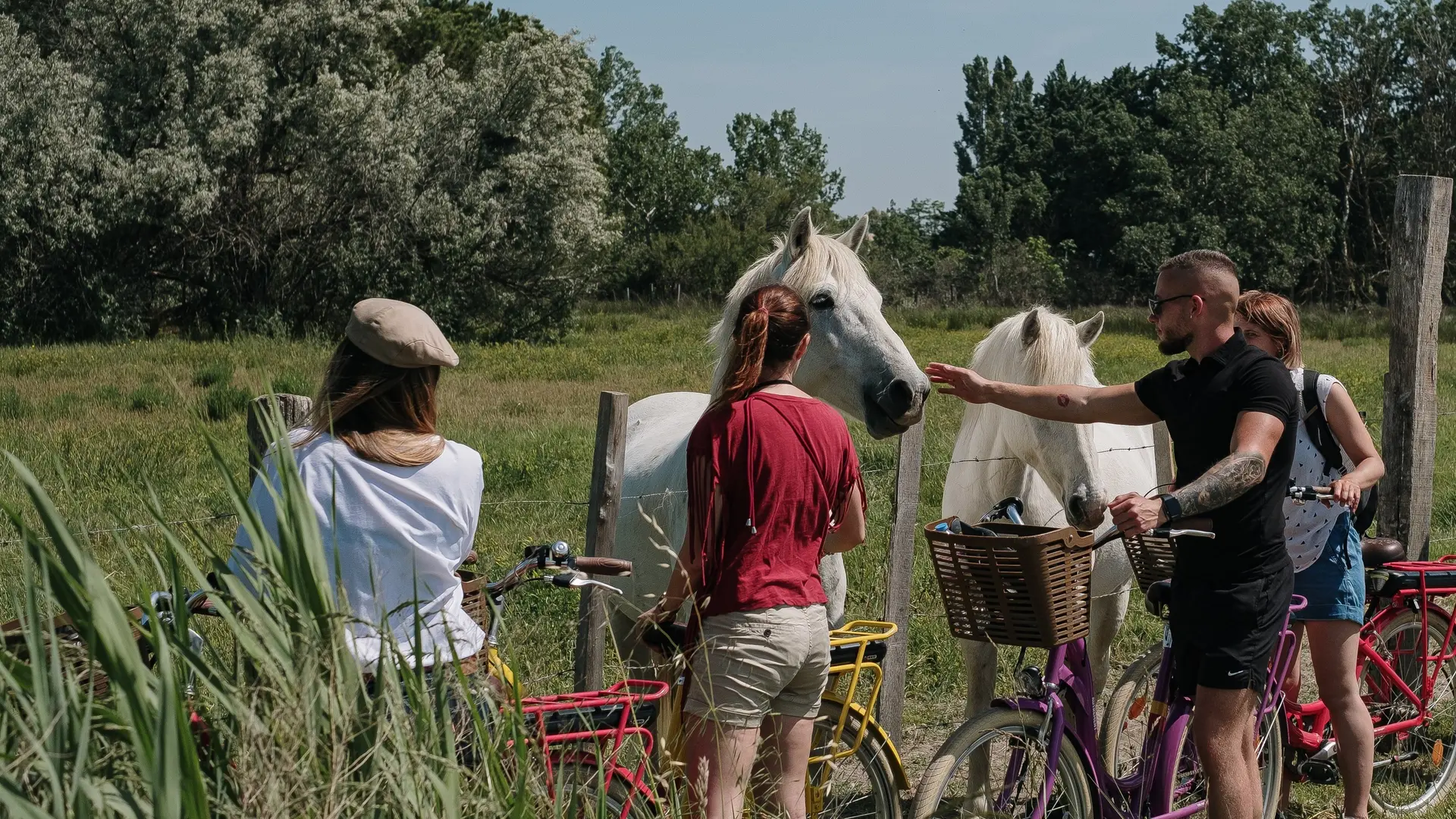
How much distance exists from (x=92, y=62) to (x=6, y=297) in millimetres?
5210

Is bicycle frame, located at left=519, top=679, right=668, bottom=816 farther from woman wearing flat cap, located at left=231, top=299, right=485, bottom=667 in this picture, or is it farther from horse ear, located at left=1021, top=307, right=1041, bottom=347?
horse ear, located at left=1021, top=307, right=1041, bottom=347

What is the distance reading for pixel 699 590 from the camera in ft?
10.2

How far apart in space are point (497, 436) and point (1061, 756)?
10.2 m

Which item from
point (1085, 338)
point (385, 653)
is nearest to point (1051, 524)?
point (1085, 338)

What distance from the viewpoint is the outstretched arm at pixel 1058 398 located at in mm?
3928

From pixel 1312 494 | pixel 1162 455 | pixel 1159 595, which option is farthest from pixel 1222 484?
pixel 1162 455

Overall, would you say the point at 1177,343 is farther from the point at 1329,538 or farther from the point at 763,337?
the point at 763,337

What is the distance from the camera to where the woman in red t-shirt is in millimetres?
3002

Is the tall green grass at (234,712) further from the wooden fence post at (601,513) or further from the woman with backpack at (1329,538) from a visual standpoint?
the woman with backpack at (1329,538)

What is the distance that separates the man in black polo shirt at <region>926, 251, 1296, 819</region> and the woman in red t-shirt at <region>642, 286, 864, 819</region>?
113 cm

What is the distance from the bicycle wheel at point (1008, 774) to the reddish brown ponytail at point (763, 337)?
51.3 inches

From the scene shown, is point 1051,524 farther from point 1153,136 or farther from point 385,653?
point 1153,136

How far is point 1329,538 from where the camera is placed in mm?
4242

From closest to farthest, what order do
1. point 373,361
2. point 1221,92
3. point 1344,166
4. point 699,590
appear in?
point 373,361, point 699,590, point 1344,166, point 1221,92
